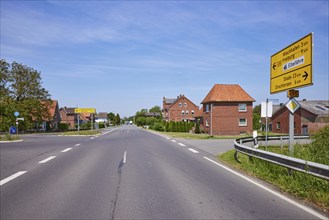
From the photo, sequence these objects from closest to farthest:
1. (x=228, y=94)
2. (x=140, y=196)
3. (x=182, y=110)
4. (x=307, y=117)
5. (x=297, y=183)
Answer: (x=140, y=196) → (x=297, y=183) → (x=228, y=94) → (x=307, y=117) → (x=182, y=110)

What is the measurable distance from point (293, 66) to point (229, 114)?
36884mm

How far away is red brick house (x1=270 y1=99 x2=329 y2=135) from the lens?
47.5m

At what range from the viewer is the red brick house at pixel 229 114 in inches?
1877

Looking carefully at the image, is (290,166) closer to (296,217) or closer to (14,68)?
(296,217)

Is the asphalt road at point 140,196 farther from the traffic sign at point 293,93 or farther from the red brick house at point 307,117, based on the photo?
the red brick house at point 307,117

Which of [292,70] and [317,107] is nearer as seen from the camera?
[292,70]

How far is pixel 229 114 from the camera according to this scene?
48.2 m

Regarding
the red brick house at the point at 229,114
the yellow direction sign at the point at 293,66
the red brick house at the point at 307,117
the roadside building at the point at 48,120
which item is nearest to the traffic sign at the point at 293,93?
the yellow direction sign at the point at 293,66

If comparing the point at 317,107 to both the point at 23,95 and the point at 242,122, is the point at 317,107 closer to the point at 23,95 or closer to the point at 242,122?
the point at 242,122

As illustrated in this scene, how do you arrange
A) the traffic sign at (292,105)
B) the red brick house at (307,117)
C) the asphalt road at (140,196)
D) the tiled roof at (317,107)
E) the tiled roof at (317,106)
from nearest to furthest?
the asphalt road at (140,196)
the traffic sign at (292,105)
the red brick house at (307,117)
the tiled roof at (317,107)
the tiled roof at (317,106)

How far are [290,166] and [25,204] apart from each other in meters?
6.24

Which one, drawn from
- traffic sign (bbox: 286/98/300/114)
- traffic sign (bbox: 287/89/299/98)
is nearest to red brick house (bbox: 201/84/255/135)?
traffic sign (bbox: 287/89/299/98)

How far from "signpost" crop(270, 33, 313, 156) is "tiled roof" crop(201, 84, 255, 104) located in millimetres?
35107

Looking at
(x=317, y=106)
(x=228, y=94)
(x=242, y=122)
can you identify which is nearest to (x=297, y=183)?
(x=242, y=122)
